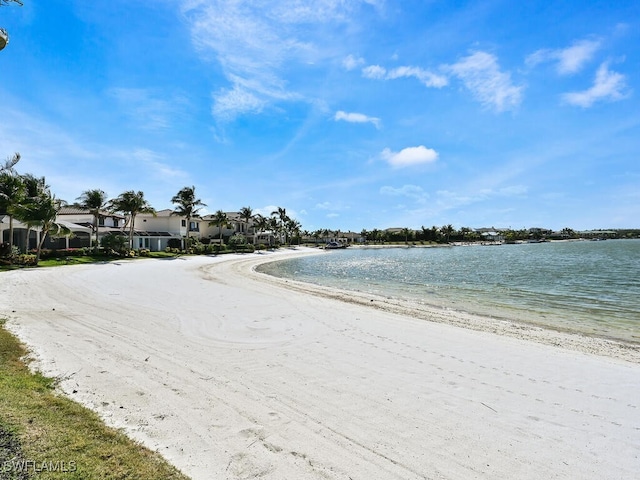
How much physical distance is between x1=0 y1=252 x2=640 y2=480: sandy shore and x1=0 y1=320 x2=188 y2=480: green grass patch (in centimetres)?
34

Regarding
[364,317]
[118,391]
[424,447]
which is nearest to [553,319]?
[364,317]

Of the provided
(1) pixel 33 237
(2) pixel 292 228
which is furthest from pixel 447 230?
(1) pixel 33 237

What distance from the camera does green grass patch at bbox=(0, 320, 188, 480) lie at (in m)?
3.64

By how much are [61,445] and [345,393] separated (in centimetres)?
434

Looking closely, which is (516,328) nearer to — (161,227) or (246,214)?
(161,227)

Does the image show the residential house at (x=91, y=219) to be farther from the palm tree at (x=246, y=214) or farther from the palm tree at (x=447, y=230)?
the palm tree at (x=447, y=230)

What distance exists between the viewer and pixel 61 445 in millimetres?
4105

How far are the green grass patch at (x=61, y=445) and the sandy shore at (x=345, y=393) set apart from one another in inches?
13.5

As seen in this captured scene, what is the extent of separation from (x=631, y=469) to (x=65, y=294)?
20.3m

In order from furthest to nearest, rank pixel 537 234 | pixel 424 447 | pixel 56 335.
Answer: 1. pixel 537 234
2. pixel 56 335
3. pixel 424 447

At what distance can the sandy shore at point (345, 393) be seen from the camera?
4.54 meters

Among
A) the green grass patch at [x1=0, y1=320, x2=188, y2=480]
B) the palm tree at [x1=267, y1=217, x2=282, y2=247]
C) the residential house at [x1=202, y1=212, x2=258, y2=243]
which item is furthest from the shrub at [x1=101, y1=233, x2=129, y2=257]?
the palm tree at [x1=267, y1=217, x2=282, y2=247]

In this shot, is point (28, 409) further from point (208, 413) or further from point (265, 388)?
point (265, 388)

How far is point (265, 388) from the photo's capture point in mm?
6711
